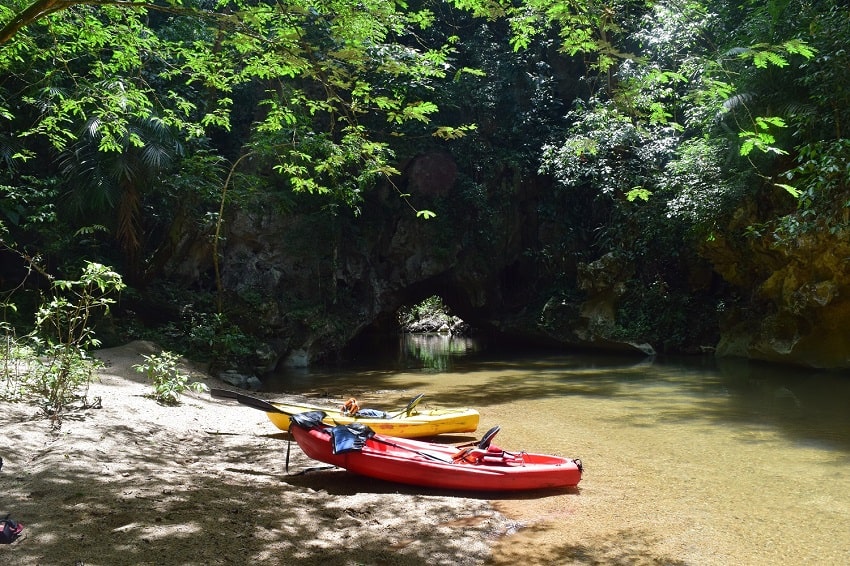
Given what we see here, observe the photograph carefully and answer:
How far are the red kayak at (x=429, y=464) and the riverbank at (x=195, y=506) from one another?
15 cm

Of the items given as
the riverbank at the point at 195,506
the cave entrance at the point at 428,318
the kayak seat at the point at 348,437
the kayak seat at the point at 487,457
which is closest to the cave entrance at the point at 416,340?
the cave entrance at the point at 428,318

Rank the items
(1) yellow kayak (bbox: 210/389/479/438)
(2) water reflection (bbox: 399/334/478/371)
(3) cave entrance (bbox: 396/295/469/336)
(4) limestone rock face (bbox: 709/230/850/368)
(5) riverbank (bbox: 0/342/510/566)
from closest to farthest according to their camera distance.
→ 1. (5) riverbank (bbox: 0/342/510/566)
2. (1) yellow kayak (bbox: 210/389/479/438)
3. (4) limestone rock face (bbox: 709/230/850/368)
4. (2) water reflection (bbox: 399/334/478/371)
5. (3) cave entrance (bbox: 396/295/469/336)

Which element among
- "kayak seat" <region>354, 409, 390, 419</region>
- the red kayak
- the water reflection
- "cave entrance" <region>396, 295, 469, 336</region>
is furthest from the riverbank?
"cave entrance" <region>396, 295, 469, 336</region>

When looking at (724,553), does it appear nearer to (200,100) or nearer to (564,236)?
(200,100)

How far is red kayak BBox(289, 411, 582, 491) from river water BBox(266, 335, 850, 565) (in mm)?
182

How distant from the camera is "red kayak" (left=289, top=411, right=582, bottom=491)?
17.6 feet

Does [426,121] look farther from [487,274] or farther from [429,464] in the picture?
[487,274]

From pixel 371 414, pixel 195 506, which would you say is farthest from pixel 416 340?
pixel 195 506

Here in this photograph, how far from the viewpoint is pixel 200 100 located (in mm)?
14875

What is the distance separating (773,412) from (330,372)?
957 cm

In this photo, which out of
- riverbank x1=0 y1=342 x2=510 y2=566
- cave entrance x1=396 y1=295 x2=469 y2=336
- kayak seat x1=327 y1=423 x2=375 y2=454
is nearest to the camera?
riverbank x1=0 y1=342 x2=510 y2=566

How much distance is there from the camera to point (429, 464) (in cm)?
538

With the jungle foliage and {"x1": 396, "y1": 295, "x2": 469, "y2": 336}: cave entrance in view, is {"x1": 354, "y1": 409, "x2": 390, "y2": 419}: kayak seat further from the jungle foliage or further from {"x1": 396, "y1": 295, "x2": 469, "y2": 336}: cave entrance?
{"x1": 396, "y1": 295, "x2": 469, "y2": 336}: cave entrance

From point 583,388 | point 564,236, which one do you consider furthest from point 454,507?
point 564,236
